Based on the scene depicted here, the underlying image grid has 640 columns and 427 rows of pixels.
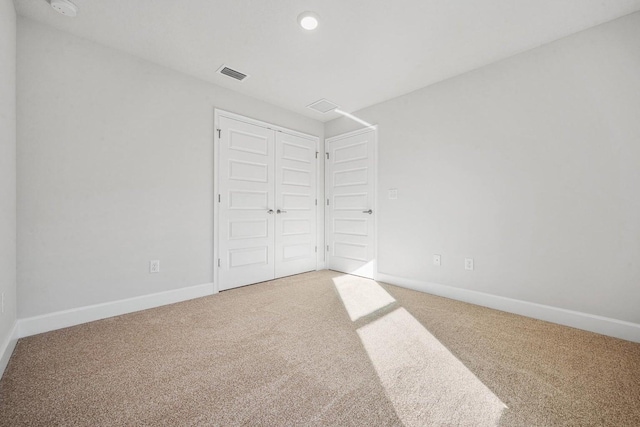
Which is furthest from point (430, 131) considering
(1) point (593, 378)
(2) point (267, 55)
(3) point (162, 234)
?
(3) point (162, 234)

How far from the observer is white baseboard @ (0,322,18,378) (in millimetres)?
1543

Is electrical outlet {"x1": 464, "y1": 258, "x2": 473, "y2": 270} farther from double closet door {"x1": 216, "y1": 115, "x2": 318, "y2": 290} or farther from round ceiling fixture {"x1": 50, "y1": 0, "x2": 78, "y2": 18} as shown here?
round ceiling fixture {"x1": 50, "y1": 0, "x2": 78, "y2": 18}

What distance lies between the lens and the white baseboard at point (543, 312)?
198 centimetres

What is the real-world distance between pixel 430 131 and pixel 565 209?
1.52m

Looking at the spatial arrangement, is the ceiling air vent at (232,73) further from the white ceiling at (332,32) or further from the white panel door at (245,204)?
the white panel door at (245,204)

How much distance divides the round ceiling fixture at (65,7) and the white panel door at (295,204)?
223cm

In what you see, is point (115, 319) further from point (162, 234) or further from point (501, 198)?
point (501, 198)

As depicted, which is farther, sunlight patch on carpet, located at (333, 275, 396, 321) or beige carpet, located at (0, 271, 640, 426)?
sunlight patch on carpet, located at (333, 275, 396, 321)

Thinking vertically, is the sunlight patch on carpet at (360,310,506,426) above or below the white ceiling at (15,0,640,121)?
below

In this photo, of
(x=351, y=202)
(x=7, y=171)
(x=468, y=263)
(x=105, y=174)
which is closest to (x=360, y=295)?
(x=468, y=263)

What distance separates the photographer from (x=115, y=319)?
2.30 m

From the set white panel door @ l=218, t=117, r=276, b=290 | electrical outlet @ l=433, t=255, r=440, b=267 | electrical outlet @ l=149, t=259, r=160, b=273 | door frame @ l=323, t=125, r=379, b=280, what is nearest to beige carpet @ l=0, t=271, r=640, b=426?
electrical outlet @ l=149, t=259, r=160, b=273

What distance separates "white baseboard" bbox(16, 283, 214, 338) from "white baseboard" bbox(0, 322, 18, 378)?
77mm

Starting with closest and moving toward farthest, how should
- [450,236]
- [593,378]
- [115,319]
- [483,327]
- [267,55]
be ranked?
[593,378] < [483,327] < [115,319] < [267,55] < [450,236]
